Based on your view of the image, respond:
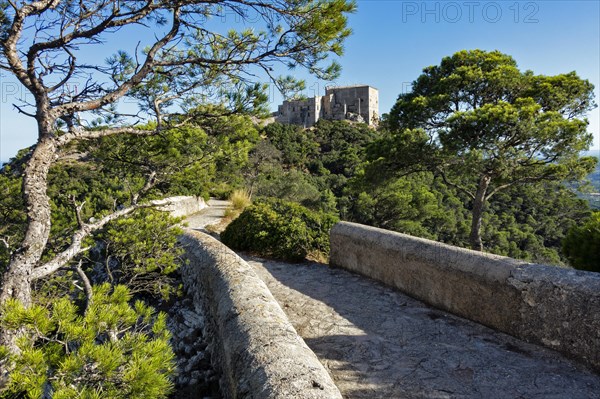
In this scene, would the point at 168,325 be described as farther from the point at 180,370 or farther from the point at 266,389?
the point at 266,389

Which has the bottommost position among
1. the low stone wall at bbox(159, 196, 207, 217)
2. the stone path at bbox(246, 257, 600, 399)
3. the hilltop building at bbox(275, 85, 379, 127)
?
the stone path at bbox(246, 257, 600, 399)

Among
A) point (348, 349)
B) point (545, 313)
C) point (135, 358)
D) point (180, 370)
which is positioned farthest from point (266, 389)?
point (545, 313)

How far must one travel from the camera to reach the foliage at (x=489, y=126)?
8.80 m

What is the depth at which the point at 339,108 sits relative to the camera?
74.8m

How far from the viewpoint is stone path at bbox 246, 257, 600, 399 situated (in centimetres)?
273

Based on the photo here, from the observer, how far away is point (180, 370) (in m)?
3.53

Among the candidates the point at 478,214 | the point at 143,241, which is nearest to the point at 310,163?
the point at 478,214

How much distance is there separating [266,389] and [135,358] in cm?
69

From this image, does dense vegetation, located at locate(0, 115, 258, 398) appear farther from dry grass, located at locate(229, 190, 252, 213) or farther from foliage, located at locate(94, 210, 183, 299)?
dry grass, located at locate(229, 190, 252, 213)

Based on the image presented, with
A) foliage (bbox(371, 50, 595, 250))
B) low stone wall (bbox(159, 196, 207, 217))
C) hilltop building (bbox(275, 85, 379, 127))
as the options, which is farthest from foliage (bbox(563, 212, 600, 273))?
hilltop building (bbox(275, 85, 379, 127))

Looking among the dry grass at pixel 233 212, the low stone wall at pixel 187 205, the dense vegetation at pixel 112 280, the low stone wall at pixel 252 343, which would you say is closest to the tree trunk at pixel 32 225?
the dense vegetation at pixel 112 280

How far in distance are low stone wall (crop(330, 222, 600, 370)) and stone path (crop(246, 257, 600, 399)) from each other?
13 centimetres

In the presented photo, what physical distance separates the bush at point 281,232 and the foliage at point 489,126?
12.3 ft

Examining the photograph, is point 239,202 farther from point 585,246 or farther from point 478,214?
point 585,246
